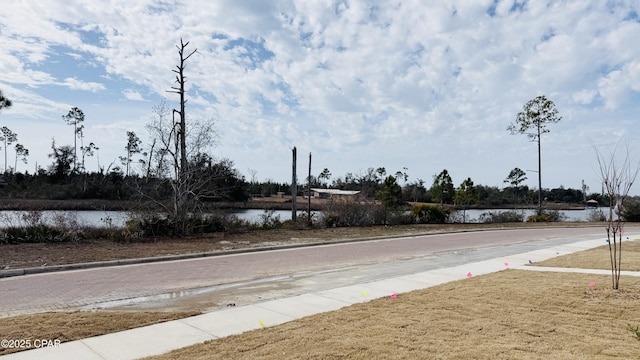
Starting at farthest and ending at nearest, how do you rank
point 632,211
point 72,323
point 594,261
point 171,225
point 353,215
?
point 632,211 → point 353,215 → point 171,225 → point 594,261 → point 72,323

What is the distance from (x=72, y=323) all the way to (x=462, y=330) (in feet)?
18.3

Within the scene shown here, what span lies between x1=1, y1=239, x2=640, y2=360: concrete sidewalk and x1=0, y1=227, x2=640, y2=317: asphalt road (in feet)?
2.54

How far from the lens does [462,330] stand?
5.76m

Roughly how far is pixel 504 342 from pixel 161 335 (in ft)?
14.7

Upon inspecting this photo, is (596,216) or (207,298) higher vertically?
(596,216)

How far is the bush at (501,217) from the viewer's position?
34.6 meters

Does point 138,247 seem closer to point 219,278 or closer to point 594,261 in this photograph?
point 219,278

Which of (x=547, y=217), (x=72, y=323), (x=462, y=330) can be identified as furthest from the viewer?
(x=547, y=217)

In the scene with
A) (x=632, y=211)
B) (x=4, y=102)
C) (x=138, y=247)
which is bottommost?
(x=138, y=247)

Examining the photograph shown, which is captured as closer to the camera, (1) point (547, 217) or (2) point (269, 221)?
(2) point (269, 221)

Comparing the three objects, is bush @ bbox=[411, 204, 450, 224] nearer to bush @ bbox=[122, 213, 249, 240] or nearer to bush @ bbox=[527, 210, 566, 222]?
bush @ bbox=[527, 210, 566, 222]

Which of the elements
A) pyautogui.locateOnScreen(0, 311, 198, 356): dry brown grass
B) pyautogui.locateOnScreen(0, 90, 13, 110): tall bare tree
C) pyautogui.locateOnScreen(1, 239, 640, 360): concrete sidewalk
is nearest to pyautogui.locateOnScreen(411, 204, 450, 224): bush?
pyautogui.locateOnScreen(1, 239, 640, 360): concrete sidewalk

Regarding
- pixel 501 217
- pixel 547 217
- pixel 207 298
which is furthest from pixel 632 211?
pixel 207 298

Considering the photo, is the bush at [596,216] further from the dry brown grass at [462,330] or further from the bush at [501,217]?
the dry brown grass at [462,330]
